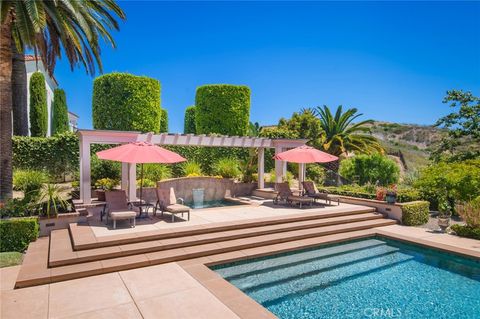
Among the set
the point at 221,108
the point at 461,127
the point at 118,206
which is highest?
the point at 221,108

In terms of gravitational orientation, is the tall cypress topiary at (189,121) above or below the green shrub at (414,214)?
above

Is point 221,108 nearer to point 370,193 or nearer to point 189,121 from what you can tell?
point 370,193

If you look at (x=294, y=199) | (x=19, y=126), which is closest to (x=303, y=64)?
(x=294, y=199)

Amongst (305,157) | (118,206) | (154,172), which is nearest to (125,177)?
(154,172)

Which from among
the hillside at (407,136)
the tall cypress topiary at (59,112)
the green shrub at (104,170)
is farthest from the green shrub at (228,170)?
the hillside at (407,136)

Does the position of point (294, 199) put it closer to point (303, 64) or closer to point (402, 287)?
point (402, 287)

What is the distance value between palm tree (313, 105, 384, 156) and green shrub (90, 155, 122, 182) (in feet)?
59.0

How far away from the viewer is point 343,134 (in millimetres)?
28469

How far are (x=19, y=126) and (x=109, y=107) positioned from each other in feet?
17.2

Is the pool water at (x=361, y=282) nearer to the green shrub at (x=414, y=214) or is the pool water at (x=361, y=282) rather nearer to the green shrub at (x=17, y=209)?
the green shrub at (x=414, y=214)

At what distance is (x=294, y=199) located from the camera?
13578 mm

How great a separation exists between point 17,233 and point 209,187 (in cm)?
939

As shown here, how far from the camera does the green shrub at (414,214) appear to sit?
12344mm

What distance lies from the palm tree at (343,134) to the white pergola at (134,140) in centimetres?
1127
